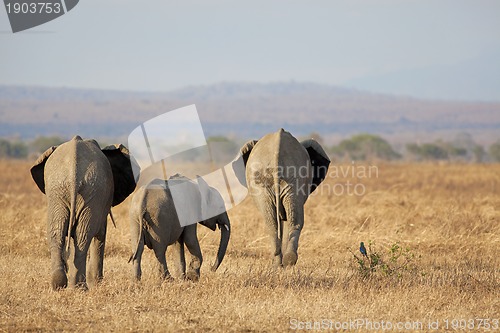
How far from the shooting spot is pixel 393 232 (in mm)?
17172

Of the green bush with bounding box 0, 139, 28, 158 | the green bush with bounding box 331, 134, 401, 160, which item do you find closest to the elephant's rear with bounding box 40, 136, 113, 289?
the green bush with bounding box 331, 134, 401, 160

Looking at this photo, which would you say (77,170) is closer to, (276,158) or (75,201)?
(75,201)

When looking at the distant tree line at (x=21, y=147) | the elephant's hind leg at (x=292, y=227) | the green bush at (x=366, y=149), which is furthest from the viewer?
the green bush at (x=366, y=149)

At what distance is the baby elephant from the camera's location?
38.1 feet

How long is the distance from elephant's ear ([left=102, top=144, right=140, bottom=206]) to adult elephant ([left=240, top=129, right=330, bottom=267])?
190 centimetres

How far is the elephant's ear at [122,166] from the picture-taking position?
39.5 ft

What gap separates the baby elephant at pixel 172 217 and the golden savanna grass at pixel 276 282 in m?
0.40

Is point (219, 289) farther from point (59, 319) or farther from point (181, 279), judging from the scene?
point (59, 319)

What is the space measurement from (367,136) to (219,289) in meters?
103

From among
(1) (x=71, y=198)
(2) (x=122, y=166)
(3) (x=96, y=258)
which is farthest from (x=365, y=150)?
(1) (x=71, y=198)

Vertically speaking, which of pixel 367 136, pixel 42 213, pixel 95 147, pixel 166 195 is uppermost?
pixel 95 147

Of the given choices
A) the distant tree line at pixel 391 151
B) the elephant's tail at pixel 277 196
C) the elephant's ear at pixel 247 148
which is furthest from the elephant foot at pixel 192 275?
→ the distant tree line at pixel 391 151

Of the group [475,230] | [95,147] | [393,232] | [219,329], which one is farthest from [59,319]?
[475,230]

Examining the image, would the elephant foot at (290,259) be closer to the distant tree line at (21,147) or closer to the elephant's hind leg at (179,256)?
the elephant's hind leg at (179,256)
